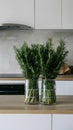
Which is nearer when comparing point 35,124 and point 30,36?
point 35,124

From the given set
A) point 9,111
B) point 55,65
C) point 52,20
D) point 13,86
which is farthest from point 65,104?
point 52,20

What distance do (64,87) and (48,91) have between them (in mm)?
1652

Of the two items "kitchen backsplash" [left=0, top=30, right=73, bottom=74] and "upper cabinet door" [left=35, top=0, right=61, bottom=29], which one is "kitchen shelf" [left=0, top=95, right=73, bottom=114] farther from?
"kitchen backsplash" [left=0, top=30, right=73, bottom=74]

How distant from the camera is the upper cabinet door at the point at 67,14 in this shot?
344 cm

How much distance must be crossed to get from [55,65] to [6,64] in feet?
7.46

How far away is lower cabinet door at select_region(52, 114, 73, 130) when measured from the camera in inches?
55.6

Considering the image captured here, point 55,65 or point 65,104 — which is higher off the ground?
point 55,65

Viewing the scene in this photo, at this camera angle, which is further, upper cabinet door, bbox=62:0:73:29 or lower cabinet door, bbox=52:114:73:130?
upper cabinet door, bbox=62:0:73:29

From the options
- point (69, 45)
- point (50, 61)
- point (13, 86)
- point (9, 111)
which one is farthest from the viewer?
point (69, 45)

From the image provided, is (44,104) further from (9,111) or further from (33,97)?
(9,111)

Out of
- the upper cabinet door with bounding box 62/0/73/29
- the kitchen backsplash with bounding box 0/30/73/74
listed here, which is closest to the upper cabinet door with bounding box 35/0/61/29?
the upper cabinet door with bounding box 62/0/73/29

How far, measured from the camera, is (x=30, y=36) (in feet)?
12.4

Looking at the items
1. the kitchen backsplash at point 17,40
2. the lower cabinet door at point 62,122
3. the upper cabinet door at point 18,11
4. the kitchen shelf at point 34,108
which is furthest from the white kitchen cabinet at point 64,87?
the lower cabinet door at point 62,122

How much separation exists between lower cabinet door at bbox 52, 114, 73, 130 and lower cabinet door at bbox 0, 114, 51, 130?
3cm
